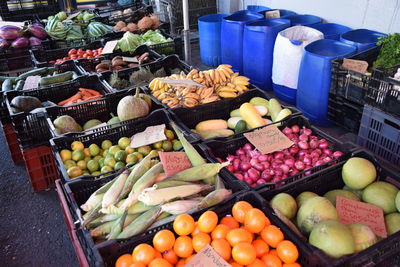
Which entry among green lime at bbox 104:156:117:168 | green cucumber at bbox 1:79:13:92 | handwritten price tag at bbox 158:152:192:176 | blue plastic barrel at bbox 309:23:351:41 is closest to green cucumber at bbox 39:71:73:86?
green cucumber at bbox 1:79:13:92

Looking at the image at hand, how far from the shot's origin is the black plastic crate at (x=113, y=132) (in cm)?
223

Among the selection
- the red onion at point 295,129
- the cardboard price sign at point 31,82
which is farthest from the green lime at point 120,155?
the cardboard price sign at point 31,82

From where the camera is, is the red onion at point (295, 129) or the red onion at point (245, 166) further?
the red onion at point (295, 129)

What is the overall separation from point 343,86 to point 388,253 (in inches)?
73.9

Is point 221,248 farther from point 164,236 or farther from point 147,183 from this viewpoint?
point 147,183

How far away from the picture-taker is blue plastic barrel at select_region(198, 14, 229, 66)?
499cm

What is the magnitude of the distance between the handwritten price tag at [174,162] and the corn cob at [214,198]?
26 centimetres

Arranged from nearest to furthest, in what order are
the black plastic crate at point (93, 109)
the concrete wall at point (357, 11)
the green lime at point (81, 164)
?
the green lime at point (81, 164)
the black plastic crate at point (93, 109)
the concrete wall at point (357, 11)

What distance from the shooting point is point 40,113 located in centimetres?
257

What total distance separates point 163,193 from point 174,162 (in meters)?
0.26

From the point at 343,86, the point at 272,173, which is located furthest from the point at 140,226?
the point at 343,86

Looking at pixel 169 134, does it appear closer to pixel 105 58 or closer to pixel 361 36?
pixel 105 58

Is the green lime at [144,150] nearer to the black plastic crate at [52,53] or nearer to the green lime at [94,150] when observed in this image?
the green lime at [94,150]

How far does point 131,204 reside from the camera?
1.54 meters
